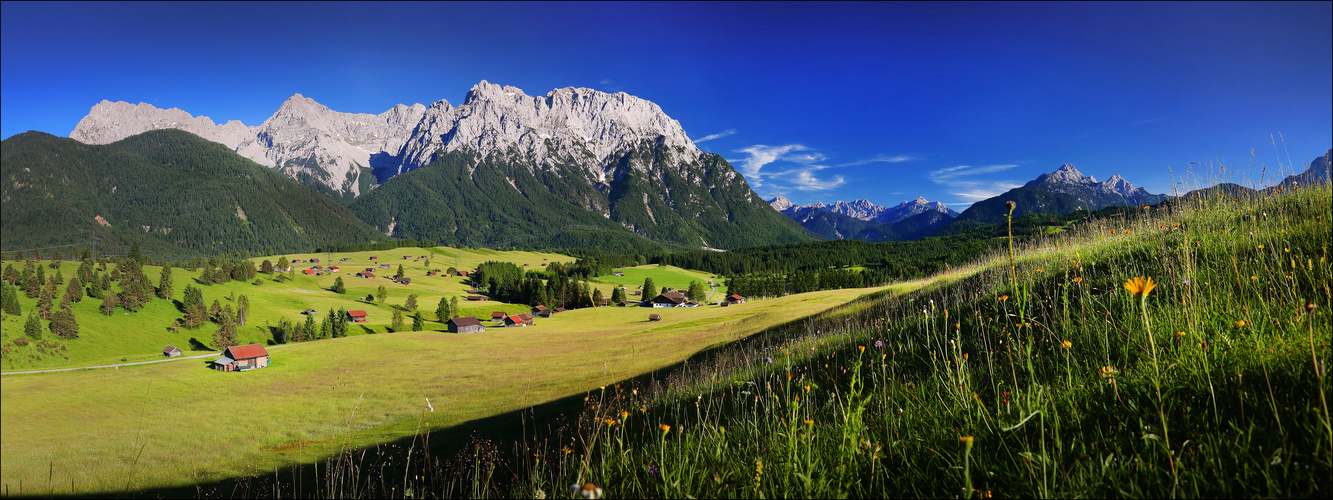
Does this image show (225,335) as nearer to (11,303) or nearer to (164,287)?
(164,287)

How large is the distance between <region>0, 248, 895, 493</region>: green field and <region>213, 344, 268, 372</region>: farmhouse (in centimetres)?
144

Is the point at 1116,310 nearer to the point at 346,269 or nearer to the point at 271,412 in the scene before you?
the point at 271,412

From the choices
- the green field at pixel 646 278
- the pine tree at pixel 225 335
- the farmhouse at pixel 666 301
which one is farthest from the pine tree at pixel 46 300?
the farmhouse at pixel 666 301

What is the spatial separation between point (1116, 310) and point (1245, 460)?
10.7 ft

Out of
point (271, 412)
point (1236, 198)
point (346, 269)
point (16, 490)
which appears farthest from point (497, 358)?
point (346, 269)

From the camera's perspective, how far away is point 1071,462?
7.82 feet

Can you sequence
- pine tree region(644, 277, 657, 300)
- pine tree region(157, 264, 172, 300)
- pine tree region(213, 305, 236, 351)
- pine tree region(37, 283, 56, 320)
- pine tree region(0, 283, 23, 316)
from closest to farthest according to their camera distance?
1. pine tree region(0, 283, 23, 316)
2. pine tree region(213, 305, 236, 351)
3. pine tree region(37, 283, 56, 320)
4. pine tree region(157, 264, 172, 300)
5. pine tree region(644, 277, 657, 300)

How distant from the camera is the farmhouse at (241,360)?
162ft

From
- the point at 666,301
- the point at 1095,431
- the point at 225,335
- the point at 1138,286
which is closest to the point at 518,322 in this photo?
the point at 666,301

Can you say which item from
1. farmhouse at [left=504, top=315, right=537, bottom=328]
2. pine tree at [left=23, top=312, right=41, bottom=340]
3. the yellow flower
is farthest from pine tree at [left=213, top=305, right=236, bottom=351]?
the yellow flower

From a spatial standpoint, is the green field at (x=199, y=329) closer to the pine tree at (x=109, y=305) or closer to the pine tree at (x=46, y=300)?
the pine tree at (x=109, y=305)

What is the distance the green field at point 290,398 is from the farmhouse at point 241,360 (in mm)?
1436

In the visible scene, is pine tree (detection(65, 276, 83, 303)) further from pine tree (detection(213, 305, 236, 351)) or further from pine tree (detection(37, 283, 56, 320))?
pine tree (detection(213, 305, 236, 351))

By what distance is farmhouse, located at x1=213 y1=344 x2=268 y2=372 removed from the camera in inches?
1949
